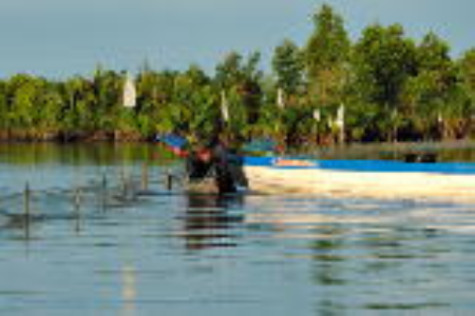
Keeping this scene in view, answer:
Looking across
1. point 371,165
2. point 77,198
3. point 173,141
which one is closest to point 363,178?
point 371,165

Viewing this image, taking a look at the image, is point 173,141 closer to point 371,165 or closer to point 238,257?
point 371,165

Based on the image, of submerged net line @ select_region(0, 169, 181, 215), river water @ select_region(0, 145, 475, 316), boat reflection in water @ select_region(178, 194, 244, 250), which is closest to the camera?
river water @ select_region(0, 145, 475, 316)

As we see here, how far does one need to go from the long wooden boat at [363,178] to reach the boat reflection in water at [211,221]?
220 inches

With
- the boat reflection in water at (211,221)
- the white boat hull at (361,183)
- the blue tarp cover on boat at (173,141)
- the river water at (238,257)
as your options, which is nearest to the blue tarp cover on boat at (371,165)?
the white boat hull at (361,183)

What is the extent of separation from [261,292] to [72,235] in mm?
14812

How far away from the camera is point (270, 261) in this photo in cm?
3625

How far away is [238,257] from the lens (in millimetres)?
37312

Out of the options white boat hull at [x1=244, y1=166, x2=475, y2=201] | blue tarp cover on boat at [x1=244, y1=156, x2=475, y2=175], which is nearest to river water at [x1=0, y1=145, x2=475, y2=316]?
white boat hull at [x1=244, y1=166, x2=475, y2=201]

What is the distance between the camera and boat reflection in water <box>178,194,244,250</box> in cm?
4194

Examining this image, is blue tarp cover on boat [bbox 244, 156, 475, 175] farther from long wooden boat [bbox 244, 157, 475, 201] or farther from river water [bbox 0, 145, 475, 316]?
river water [bbox 0, 145, 475, 316]

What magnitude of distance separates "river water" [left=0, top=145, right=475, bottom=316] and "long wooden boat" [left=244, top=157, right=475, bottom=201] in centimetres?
450

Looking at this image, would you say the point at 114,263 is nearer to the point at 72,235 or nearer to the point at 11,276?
the point at 11,276

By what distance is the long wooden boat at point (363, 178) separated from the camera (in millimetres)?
64250

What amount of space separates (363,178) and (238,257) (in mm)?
31728
